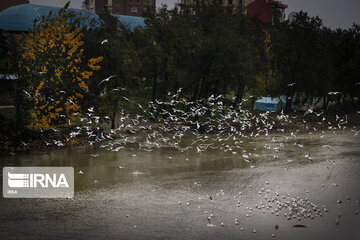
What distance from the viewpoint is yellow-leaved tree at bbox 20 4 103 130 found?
85.3 ft

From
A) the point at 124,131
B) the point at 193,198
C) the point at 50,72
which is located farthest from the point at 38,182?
the point at 124,131

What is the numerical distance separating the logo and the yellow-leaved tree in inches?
248

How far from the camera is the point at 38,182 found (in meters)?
18.1

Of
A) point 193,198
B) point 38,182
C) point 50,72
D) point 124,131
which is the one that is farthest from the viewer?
point 124,131

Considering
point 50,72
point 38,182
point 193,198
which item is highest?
point 50,72

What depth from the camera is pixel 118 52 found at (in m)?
31.6

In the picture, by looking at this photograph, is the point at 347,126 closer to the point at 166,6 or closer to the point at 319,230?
the point at 166,6

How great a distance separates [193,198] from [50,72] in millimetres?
15423

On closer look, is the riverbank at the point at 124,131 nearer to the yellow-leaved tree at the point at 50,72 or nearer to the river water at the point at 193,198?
the yellow-leaved tree at the point at 50,72

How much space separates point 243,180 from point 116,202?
21.3ft

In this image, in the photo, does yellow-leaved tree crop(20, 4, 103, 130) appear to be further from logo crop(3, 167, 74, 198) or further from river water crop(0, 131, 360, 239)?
logo crop(3, 167, 74, 198)

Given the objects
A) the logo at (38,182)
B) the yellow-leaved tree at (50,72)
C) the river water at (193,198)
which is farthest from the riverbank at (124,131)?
the logo at (38,182)

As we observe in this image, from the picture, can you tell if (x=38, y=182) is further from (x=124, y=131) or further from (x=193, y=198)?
(x=124, y=131)

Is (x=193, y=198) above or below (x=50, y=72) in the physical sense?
below
